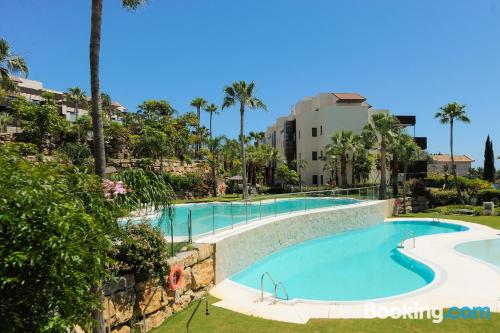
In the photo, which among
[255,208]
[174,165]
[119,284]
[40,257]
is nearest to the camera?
[40,257]

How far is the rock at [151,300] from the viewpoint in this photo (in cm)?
796

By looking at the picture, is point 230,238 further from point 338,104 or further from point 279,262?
point 338,104

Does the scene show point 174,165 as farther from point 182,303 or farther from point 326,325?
point 326,325

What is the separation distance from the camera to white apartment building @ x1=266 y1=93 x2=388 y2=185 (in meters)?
42.5

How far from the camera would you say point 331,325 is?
25.0 feet

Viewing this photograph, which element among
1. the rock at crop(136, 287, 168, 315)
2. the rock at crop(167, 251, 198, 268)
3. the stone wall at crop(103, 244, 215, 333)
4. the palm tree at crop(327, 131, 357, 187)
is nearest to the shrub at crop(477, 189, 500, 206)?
the palm tree at crop(327, 131, 357, 187)

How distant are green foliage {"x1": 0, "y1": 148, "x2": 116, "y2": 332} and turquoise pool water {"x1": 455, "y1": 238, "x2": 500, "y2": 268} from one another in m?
14.7

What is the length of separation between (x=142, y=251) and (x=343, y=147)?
3183 cm

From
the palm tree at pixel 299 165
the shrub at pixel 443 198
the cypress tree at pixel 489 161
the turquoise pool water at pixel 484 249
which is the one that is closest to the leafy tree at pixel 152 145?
the palm tree at pixel 299 165

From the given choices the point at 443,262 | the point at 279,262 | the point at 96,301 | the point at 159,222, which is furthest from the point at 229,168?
the point at 96,301

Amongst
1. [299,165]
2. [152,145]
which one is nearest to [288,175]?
[299,165]

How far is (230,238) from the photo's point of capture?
42.3 ft

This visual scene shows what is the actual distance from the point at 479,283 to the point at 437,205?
2315 cm

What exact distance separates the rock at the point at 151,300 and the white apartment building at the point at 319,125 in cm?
3577
